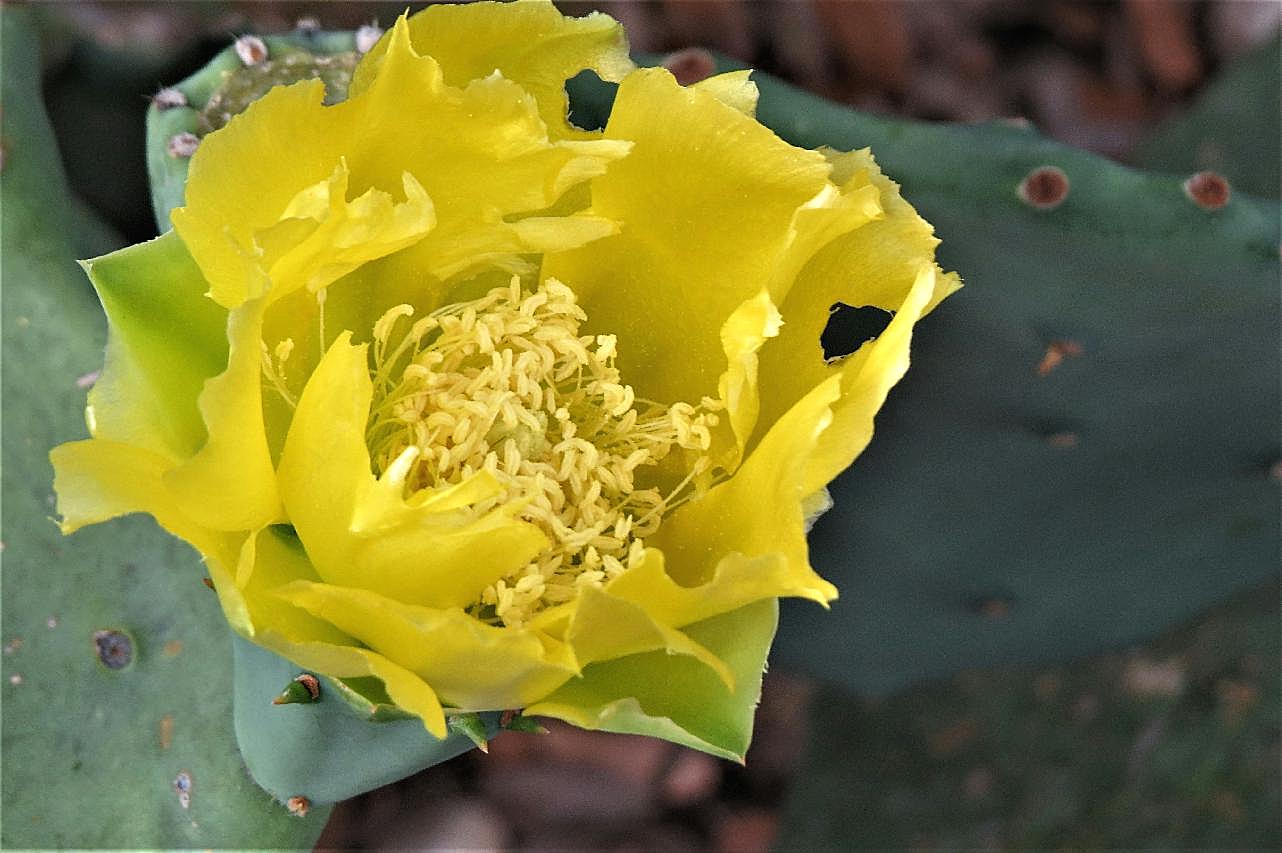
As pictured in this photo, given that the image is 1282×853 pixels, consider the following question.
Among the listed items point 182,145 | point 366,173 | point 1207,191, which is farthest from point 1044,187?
point 182,145

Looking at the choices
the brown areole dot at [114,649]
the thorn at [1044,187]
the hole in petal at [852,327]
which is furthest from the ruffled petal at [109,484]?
the thorn at [1044,187]

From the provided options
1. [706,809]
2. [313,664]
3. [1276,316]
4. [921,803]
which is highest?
[313,664]

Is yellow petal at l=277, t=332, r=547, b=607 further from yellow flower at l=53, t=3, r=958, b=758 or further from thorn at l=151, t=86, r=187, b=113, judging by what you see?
thorn at l=151, t=86, r=187, b=113

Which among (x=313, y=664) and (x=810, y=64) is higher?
(x=313, y=664)

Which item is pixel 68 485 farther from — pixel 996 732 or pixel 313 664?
pixel 996 732

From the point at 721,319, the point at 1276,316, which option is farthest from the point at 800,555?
the point at 1276,316

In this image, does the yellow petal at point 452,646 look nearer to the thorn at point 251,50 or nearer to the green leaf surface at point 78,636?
the green leaf surface at point 78,636

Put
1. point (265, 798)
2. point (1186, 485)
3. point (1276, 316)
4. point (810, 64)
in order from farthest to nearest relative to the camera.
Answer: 1. point (810, 64)
2. point (1186, 485)
3. point (1276, 316)
4. point (265, 798)

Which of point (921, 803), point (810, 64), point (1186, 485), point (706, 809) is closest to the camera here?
point (1186, 485)
